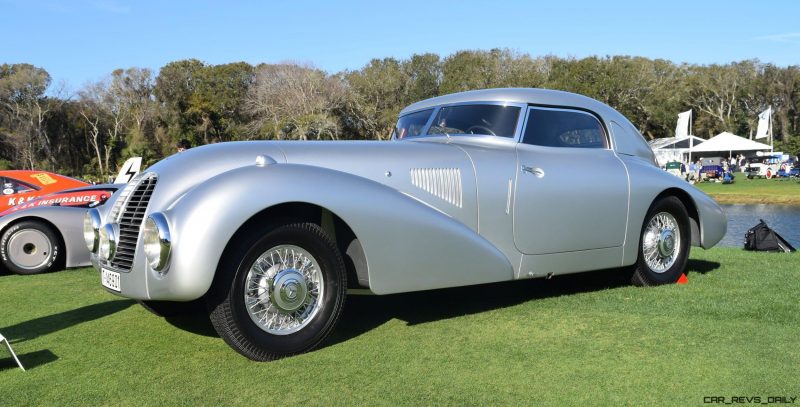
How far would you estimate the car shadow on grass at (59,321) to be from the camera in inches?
184

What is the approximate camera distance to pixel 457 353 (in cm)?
382

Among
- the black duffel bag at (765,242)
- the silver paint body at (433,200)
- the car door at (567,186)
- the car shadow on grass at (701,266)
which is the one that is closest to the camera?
the silver paint body at (433,200)

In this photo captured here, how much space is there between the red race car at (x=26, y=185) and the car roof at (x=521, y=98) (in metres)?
7.83

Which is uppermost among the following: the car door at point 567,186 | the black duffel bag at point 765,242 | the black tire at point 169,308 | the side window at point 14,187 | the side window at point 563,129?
the side window at point 563,129

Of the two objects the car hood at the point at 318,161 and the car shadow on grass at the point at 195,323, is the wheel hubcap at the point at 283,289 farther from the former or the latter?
the car shadow on grass at the point at 195,323

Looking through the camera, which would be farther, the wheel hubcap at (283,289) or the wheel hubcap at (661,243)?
the wheel hubcap at (661,243)

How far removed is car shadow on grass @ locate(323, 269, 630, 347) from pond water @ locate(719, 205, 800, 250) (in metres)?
7.22

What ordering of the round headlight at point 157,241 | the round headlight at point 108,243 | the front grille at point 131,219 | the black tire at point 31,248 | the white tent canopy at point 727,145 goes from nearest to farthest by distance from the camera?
the round headlight at point 157,241
the front grille at point 131,219
the round headlight at point 108,243
the black tire at point 31,248
the white tent canopy at point 727,145

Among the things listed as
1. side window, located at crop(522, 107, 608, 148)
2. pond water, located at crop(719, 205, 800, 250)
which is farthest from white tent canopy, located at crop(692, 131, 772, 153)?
side window, located at crop(522, 107, 608, 148)

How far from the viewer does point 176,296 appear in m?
3.54

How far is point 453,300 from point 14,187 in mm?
9043

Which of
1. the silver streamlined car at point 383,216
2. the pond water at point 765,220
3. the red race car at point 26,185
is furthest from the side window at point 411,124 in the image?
the pond water at point 765,220

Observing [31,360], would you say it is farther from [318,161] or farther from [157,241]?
[318,161]

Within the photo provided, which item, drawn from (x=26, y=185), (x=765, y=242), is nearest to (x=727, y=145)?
(x=765, y=242)
